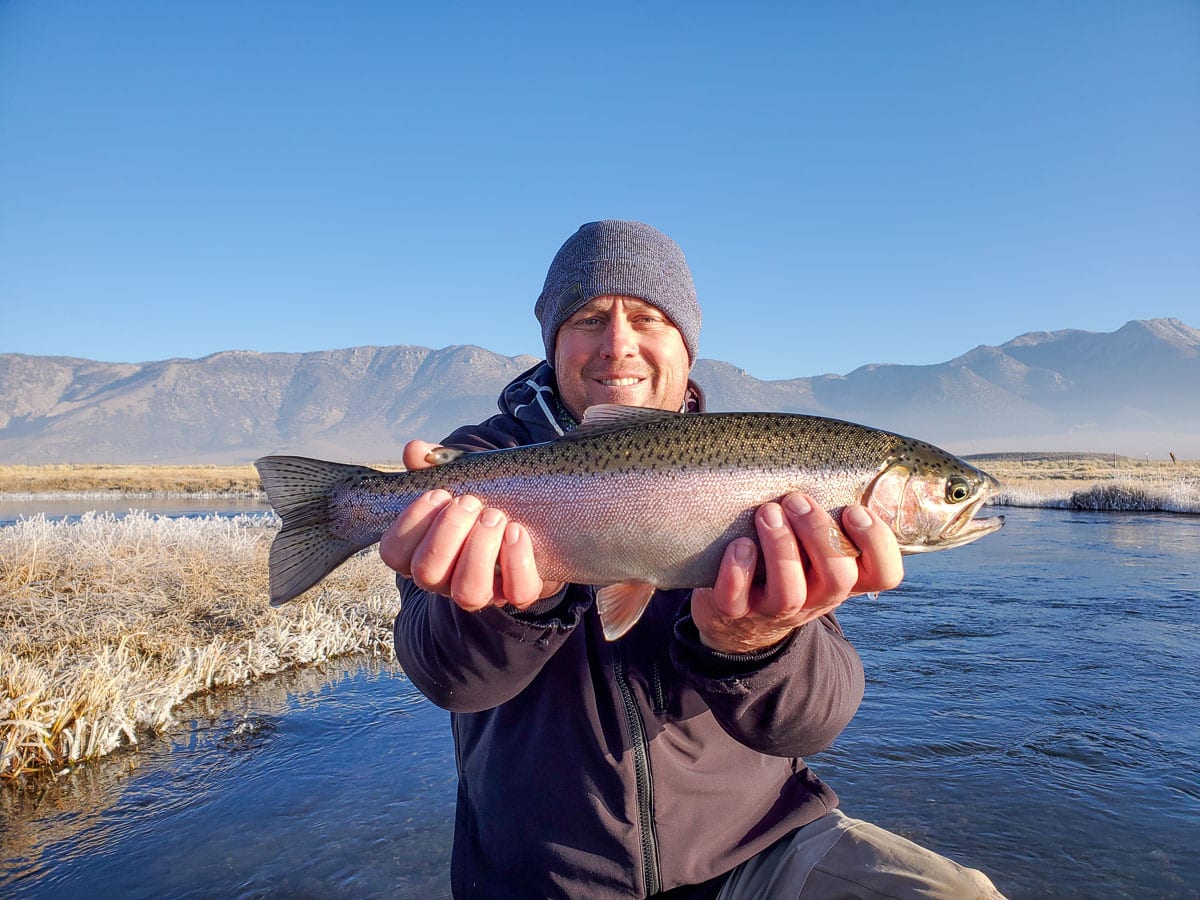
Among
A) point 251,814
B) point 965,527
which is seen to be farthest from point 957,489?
point 251,814

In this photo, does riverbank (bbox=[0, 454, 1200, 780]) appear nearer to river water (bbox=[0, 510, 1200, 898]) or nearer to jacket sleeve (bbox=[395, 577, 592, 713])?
river water (bbox=[0, 510, 1200, 898])

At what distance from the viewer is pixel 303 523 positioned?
10.5 feet

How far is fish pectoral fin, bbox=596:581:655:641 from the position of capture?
9.20 feet

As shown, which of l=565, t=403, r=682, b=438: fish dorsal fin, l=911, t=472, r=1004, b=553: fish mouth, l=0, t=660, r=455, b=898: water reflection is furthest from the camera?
l=0, t=660, r=455, b=898: water reflection

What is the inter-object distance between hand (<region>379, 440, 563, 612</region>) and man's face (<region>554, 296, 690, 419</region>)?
1.13 meters

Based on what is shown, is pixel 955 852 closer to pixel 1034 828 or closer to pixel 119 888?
pixel 1034 828

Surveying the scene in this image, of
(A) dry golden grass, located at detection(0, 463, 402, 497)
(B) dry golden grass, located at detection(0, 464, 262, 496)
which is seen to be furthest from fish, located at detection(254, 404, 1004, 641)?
(B) dry golden grass, located at detection(0, 464, 262, 496)

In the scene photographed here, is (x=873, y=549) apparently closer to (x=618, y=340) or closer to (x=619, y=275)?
(x=618, y=340)

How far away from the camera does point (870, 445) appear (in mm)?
2943

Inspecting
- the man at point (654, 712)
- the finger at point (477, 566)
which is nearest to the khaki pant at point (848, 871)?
the man at point (654, 712)

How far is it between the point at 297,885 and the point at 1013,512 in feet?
107

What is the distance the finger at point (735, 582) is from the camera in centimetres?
255

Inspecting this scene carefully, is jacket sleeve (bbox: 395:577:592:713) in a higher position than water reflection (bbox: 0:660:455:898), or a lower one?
higher

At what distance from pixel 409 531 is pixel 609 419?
90 centimetres
